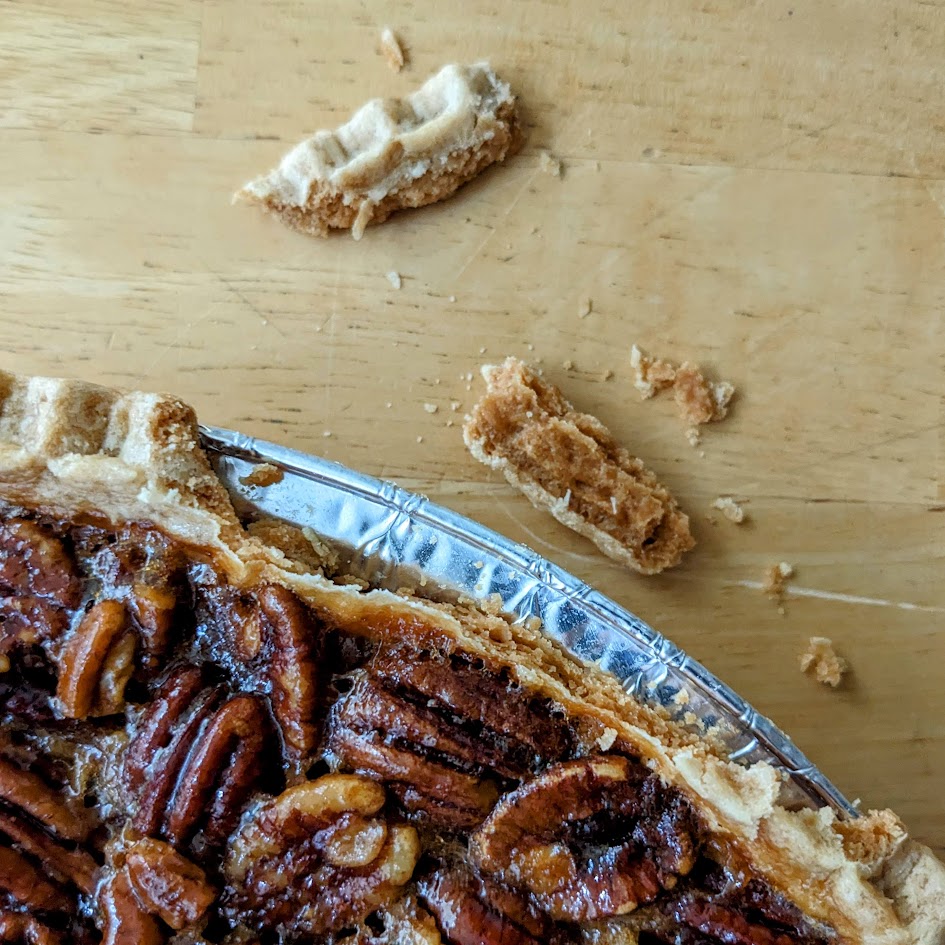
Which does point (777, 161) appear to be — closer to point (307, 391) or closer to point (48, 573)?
point (307, 391)

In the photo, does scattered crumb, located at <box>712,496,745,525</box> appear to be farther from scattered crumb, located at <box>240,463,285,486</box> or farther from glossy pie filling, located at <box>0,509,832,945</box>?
scattered crumb, located at <box>240,463,285,486</box>

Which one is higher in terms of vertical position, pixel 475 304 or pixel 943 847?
pixel 475 304

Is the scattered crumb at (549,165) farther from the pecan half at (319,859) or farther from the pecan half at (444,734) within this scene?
the pecan half at (319,859)

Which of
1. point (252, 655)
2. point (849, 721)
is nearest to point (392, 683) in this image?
point (252, 655)

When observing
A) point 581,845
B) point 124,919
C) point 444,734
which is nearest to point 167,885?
point 124,919

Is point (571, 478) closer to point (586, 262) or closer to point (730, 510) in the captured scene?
point (730, 510)

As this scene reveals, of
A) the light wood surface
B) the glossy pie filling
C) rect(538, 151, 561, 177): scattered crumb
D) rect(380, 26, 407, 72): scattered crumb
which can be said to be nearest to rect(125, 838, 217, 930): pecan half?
the glossy pie filling
